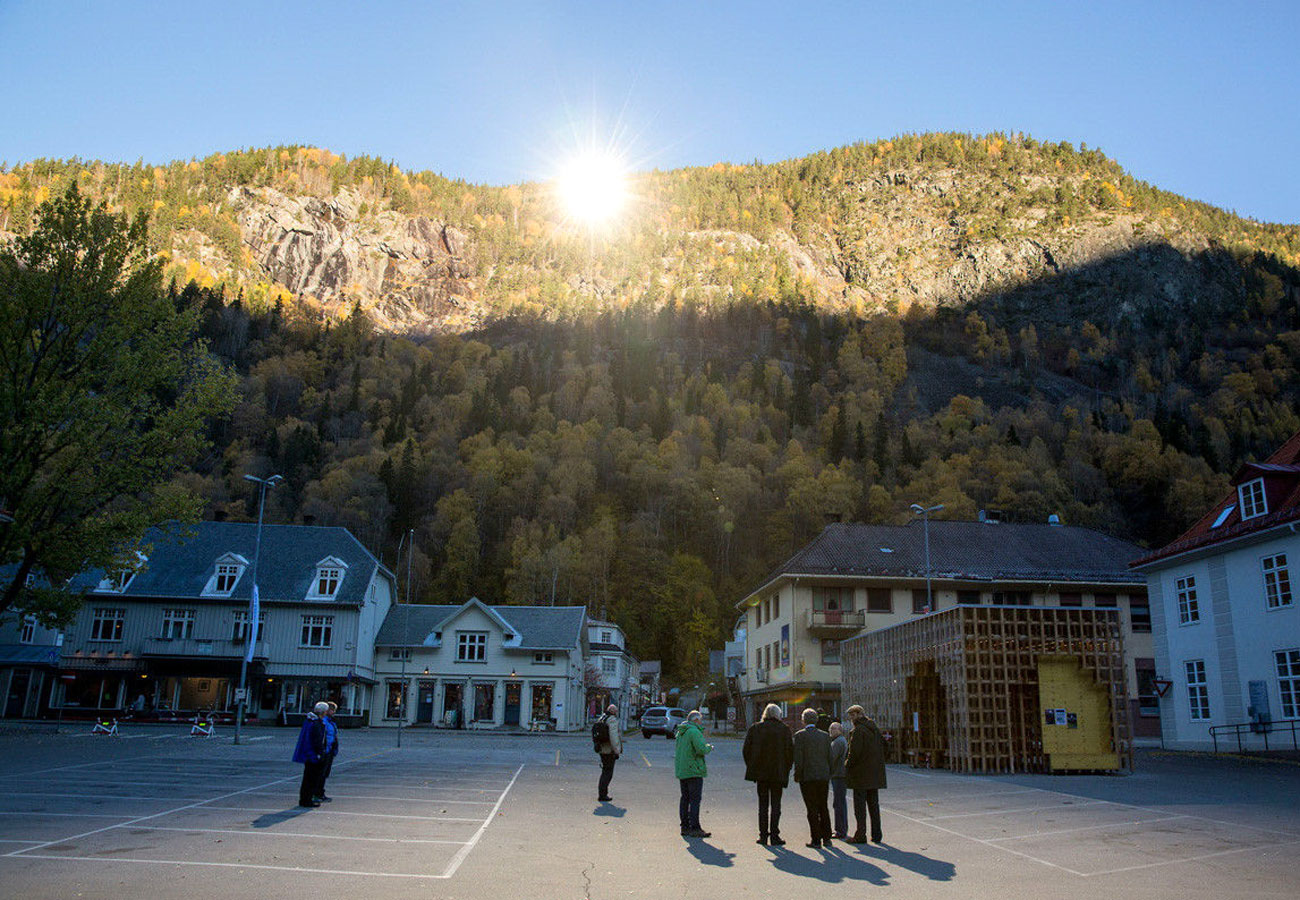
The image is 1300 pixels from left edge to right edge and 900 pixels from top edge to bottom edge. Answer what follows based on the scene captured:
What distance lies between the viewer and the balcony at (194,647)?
5138 cm

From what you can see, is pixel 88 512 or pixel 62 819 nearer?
pixel 62 819

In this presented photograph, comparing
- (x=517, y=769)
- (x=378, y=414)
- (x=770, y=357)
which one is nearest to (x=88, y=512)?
(x=517, y=769)

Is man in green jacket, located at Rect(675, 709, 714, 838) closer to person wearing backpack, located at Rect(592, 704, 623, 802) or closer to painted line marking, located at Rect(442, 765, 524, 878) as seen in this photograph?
painted line marking, located at Rect(442, 765, 524, 878)

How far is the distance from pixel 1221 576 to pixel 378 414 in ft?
437

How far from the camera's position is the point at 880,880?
9.42 m

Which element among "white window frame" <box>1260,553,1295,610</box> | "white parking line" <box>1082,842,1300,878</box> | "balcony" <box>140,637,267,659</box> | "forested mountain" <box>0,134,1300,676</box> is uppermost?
"forested mountain" <box>0,134,1300,676</box>

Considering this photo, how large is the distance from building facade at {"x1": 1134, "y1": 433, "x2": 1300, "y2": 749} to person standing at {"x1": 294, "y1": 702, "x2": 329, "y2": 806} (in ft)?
87.8

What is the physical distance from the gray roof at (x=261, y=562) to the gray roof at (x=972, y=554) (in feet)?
81.1

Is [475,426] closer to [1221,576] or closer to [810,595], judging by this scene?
[810,595]

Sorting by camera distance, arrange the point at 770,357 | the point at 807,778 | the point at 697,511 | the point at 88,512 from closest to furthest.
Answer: the point at 807,778 → the point at 88,512 → the point at 697,511 → the point at 770,357

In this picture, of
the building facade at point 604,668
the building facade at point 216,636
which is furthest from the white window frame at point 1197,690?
the building facade at point 604,668

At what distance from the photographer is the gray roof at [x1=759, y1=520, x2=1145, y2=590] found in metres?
48.0

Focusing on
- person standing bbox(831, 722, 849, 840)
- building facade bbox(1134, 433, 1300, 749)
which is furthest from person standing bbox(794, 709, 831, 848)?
building facade bbox(1134, 433, 1300, 749)

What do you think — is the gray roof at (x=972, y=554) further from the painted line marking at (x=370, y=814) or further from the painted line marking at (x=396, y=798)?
the painted line marking at (x=370, y=814)
